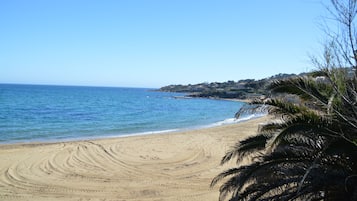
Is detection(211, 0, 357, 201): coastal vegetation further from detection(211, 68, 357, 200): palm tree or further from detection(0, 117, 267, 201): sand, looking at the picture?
detection(0, 117, 267, 201): sand

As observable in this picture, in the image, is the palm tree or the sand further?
the sand

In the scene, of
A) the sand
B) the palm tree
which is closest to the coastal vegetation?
the palm tree

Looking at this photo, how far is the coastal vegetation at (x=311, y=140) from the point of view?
4776mm

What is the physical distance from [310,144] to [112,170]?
9294 mm

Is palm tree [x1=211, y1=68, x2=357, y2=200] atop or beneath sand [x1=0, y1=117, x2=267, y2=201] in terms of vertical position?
atop

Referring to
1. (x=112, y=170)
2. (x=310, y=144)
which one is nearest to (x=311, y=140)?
(x=310, y=144)

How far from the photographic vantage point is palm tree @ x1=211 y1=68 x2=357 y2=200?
4801 millimetres

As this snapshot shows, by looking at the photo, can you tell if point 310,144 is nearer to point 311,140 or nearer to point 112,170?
point 311,140

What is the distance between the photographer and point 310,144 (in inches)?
223

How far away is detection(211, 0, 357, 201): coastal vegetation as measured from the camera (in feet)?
15.7

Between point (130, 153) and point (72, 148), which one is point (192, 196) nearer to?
point (130, 153)

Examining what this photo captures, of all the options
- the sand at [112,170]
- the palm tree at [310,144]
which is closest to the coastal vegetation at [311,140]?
the palm tree at [310,144]

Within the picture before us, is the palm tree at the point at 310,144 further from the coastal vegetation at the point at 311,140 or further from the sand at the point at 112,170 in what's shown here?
the sand at the point at 112,170

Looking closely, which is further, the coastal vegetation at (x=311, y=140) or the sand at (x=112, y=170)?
the sand at (x=112, y=170)
